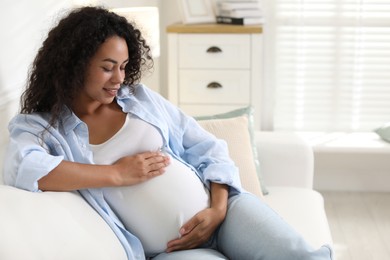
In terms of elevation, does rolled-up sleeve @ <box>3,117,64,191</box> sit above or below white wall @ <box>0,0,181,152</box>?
below

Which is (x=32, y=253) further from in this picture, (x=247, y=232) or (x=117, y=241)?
(x=247, y=232)

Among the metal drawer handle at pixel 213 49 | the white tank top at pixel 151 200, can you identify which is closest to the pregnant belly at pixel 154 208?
the white tank top at pixel 151 200

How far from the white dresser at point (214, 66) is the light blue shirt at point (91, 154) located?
80.4 inches

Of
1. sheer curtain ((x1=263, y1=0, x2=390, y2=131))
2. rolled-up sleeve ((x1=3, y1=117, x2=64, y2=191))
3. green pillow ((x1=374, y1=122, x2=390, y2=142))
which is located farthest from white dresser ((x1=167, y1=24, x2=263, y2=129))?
rolled-up sleeve ((x1=3, y1=117, x2=64, y2=191))

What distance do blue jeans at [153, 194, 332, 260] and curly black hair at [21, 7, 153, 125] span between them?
0.53 m

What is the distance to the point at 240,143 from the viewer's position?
298cm

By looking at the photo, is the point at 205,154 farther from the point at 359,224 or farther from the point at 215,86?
the point at 215,86

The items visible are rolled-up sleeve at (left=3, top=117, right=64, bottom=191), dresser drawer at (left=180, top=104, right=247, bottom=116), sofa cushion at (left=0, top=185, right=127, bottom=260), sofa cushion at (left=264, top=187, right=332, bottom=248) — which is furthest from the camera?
dresser drawer at (left=180, top=104, right=247, bottom=116)

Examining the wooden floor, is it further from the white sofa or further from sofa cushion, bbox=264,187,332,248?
the white sofa

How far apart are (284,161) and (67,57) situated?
1.17m

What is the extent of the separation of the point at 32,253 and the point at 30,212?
0.13 m

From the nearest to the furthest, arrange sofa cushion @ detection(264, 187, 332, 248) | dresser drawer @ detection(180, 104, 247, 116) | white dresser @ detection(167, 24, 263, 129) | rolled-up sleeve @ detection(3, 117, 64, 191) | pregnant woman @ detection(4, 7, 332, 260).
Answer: rolled-up sleeve @ detection(3, 117, 64, 191)
pregnant woman @ detection(4, 7, 332, 260)
sofa cushion @ detection(264, 187, 332, 248)
white dresser @ detection(167, 24, 263, 129)
dresser drawer @ detection(180, 104, 247, 116)

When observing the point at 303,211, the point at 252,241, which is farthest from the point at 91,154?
the point at 303,211

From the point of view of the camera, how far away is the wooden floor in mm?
3768
